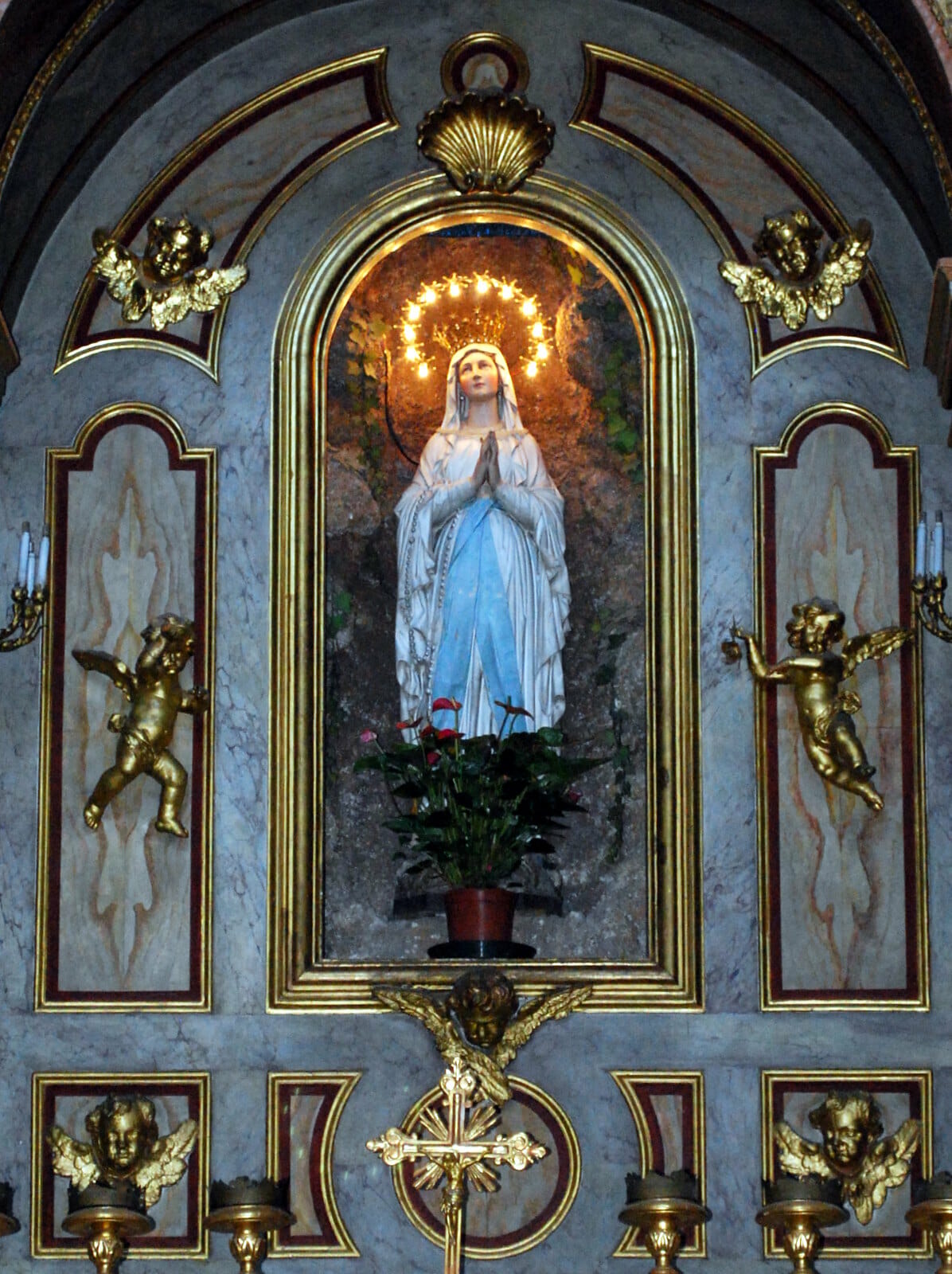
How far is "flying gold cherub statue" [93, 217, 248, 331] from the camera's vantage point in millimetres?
10883

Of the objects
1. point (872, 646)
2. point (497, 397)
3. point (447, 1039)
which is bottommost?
point (447, 1039)

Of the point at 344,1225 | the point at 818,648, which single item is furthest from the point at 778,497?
the point at 344,1225

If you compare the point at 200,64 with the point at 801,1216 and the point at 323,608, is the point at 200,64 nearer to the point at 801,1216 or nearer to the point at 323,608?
the point at 323,608

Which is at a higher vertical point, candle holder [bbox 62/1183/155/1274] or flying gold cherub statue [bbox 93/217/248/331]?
flying gold cherub statue [bbox 93/217/248/331]

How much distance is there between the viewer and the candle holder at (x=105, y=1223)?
31.6 feet

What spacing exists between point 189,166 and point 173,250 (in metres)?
0.36

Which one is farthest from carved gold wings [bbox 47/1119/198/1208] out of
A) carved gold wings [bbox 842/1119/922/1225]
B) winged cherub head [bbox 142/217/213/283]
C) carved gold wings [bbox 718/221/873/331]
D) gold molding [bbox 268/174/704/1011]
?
carved gold wings [bbox 718/221/873/331]

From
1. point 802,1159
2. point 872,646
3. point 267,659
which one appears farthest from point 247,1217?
point 872,646

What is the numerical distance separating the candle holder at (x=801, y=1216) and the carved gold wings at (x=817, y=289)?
306 centimetres

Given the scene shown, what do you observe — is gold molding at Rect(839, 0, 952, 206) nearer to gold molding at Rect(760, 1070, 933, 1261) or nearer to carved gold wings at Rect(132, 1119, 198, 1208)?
gold molding at Rect(760, 1070, 933, 1261)

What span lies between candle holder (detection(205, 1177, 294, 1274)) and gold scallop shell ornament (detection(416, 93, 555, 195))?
3.68m

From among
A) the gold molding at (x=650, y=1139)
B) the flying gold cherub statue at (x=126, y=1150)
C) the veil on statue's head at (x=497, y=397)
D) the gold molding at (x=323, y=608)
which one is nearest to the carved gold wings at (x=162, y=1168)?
the flying gold cherub statue at (x=126, y=1150)

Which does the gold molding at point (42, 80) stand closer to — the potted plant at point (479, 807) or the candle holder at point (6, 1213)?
the potted plant at point (479, 807)

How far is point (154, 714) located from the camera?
1039 centimetres
